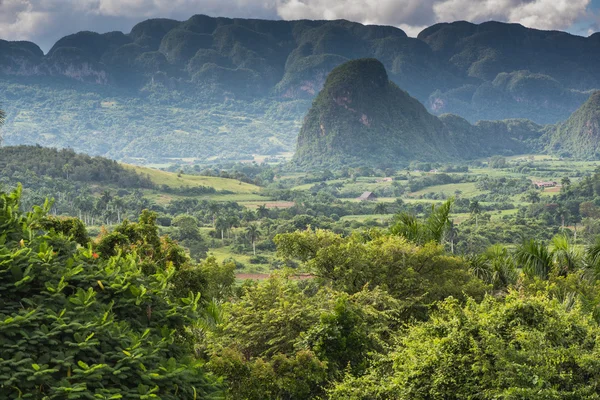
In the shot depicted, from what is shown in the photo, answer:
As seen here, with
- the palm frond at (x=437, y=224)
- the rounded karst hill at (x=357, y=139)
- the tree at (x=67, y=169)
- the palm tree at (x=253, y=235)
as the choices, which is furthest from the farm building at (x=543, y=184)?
the palm frond at (x=437, y=224)

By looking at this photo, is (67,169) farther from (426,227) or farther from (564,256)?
(564,256)

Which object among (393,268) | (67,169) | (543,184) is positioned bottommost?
(543,184)

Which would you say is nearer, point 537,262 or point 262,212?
point 537,262

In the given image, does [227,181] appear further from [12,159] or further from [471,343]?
[471,343]

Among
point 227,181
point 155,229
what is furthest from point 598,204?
point 155,229

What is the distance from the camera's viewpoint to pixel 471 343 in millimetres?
8391

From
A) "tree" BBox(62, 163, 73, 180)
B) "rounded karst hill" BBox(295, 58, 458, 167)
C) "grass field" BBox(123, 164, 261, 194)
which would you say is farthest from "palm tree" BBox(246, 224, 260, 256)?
"rounded karst hill" BBox(295, 58, 458, 167)

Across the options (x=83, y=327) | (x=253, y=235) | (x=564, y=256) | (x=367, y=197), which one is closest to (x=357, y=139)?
(x=367, y=197)

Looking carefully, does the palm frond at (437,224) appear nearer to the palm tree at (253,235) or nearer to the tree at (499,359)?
the tree at (499,359)

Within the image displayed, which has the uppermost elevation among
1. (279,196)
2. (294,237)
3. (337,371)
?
(294,237)

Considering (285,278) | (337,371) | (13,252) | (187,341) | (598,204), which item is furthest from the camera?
(598,204)

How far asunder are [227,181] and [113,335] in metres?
111

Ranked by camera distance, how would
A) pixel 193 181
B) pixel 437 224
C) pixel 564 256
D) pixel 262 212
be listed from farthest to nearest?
1. pixel 193 181
2. pixel 262 212
3. pixel 564 256
4. pixel 437 224

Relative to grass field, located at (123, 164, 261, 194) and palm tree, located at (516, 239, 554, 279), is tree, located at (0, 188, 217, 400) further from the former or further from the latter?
grass field, located at (123, 164, 261, 194)
